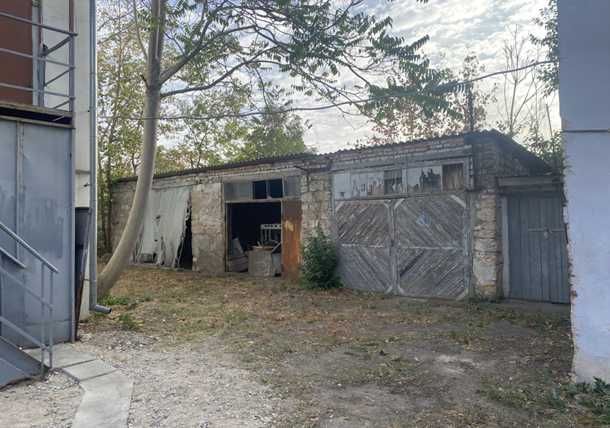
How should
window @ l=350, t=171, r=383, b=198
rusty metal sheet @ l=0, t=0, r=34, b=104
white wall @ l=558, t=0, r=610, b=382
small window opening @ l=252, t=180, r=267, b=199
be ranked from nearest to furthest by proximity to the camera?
white wall @ l=558, t=0, r=610, b=382
rusty metal sheet @ l=0, t=0, r=34, b=104
window @ l=350, t=171, r=383, b=198
small window opening @ l=252, t=180, r=267, b=199

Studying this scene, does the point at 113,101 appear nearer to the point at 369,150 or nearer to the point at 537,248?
the point at 369,150

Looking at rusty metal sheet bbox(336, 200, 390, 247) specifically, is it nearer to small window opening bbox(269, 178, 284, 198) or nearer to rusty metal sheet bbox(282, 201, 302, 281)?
rusty metal sheet bbox(282, 201, 302, 281)

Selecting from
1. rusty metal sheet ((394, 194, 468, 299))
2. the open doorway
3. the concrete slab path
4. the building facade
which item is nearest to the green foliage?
the concrete slab path

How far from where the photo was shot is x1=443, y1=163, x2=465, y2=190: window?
8.06 metres

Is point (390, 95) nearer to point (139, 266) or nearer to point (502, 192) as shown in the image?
point (502, 192)

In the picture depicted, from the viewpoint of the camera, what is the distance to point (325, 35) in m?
6.68

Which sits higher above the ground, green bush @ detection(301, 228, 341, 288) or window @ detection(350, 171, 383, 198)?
window @ detection(350, 171, 383, 198)

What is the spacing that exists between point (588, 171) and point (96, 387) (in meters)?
5.04

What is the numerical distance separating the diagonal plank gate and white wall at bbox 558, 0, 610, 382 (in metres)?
4.04

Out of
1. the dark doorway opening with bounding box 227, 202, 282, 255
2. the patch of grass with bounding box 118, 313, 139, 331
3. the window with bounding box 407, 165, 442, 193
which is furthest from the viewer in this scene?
the dark doorway opening with bounding box 227, 202, 282, 255

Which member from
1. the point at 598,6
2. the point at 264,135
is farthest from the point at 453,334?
the point at 264,135

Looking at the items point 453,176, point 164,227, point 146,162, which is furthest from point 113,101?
point 453,176

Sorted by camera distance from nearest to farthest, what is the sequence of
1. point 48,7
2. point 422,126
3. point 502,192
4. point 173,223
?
point 48,7 → point 502,192 → point 173,223 → point 422,126

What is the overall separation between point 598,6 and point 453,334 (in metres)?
4.23
